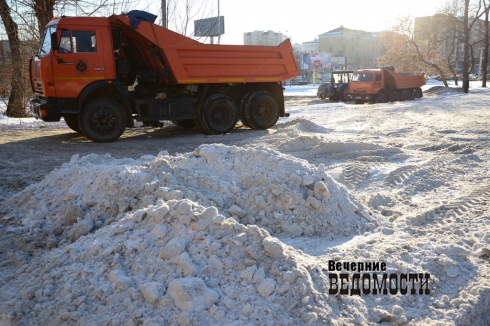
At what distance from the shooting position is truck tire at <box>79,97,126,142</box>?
10836 mm

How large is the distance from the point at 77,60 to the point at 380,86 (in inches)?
745

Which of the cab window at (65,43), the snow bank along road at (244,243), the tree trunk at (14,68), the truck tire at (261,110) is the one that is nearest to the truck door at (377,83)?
the truck tire at (261,110)

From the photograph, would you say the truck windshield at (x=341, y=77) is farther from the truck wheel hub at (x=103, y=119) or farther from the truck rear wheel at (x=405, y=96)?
the truck wheel hub at (x=103, y=119)

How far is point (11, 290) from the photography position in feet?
12.0

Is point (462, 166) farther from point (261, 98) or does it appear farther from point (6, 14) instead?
point (6, 14)

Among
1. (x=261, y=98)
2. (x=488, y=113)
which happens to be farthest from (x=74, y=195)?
(x=488, y=113)

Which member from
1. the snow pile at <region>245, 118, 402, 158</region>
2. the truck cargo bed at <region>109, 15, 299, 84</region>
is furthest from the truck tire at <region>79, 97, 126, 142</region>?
the snow pile at <region>245, 118, 402, 158</region>

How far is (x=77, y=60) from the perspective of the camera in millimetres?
10406

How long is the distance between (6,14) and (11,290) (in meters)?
Answer: 15.3

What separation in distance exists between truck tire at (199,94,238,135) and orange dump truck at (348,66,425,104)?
48.3 ft

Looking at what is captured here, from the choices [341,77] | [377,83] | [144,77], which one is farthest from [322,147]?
[341,77]

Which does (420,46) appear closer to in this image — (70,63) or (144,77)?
(144,77)

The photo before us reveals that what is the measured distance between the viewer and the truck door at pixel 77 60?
1029 cm

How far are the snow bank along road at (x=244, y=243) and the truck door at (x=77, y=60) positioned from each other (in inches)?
122
